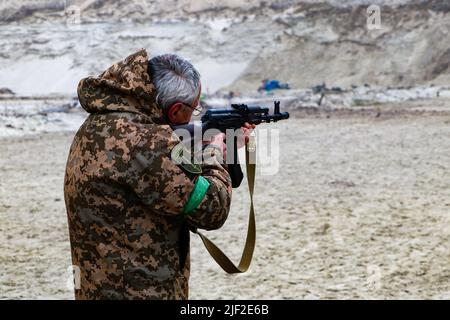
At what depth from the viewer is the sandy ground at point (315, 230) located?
20.4 ft

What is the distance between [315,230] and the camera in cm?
822

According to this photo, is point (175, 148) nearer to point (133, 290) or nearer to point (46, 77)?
point (133, 290)

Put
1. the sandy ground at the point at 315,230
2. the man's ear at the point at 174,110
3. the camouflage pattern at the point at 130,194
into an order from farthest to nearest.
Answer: the sandy ground at the point at 315,230, the man's ear at the point at 174,110, the camouflage pattern at the point at 130,194

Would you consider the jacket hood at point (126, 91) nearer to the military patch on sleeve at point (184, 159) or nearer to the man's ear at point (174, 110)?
the man's ear at point (174, 110)

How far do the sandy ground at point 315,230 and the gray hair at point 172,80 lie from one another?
382 cm

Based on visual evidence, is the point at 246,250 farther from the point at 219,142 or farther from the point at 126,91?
the point at 126,91

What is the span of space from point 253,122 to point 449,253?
476 cm

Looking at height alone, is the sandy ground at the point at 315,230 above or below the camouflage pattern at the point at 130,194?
below

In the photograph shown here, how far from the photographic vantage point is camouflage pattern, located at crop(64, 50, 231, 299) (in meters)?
2.34

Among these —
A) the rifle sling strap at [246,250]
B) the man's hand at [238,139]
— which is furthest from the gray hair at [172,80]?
the rifle sling strap at [246,250]

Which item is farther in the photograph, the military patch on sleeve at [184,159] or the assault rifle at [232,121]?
the assault rifle at [232,121]

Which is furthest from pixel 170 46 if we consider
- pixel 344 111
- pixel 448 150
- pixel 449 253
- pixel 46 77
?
pixel 449 253

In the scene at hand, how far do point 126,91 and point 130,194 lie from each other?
39 centimetres
